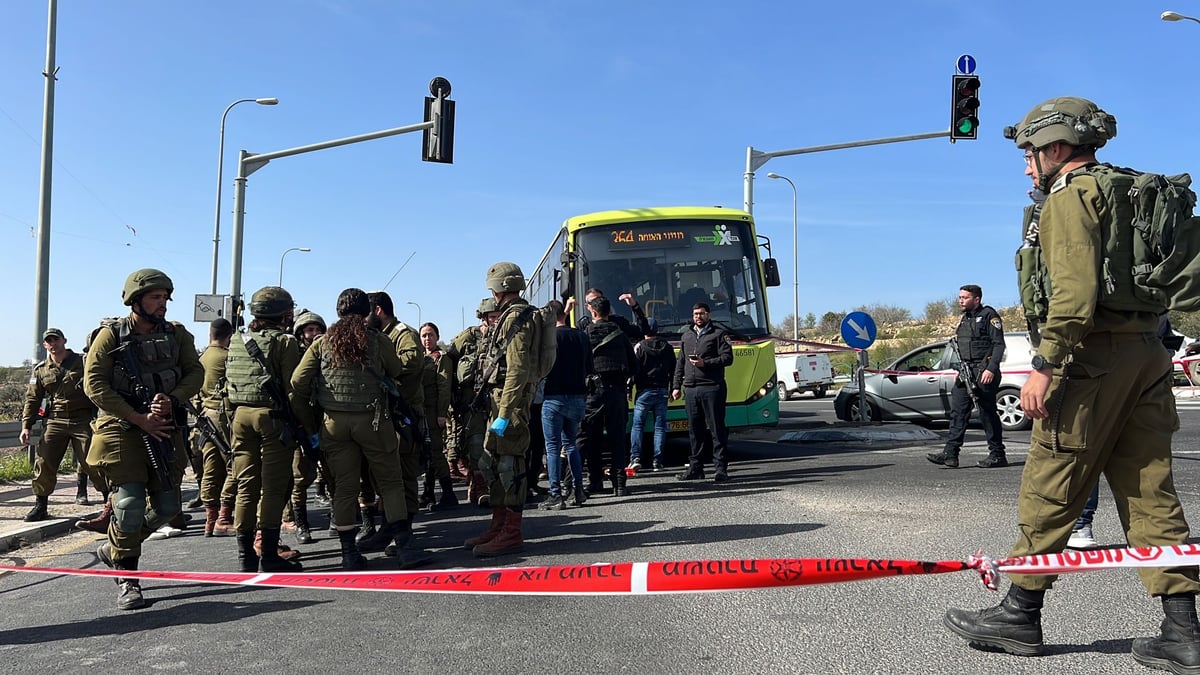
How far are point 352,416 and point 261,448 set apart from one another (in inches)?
25.2

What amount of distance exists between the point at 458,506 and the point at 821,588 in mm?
4583

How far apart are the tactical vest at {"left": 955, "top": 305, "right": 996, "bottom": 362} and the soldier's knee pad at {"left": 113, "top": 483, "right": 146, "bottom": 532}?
7461 mm

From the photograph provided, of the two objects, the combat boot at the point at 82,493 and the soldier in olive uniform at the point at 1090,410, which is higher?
the soldier in olive uniform at the point at 1090,410

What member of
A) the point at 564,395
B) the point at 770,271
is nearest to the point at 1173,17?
the point at 770,271

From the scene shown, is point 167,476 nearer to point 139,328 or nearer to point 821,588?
point 139,328

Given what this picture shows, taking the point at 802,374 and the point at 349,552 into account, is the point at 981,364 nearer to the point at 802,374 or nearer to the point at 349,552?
the point at 349,552

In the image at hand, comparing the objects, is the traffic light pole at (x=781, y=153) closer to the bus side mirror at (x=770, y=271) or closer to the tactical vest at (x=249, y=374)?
the bus side mirror at (x=770, y=271)

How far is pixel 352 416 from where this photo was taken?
18.1 ft

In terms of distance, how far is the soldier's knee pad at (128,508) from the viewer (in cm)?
481

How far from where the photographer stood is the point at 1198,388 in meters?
22.7

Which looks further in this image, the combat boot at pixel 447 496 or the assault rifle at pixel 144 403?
the combat boot at pixel 447 496

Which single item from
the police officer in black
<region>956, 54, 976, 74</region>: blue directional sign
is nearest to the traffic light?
<region>956, 54, 976, 74</region>: blue directional sign

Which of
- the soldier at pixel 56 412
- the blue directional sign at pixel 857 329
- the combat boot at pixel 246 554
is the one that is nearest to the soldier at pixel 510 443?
the combat boot at pixel 246 554

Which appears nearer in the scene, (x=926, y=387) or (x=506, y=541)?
(x=506, y=541)
